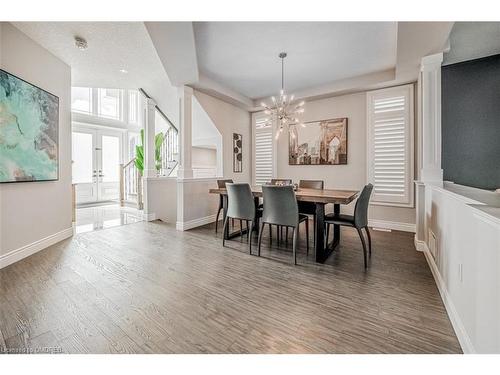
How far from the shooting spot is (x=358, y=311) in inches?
67.6

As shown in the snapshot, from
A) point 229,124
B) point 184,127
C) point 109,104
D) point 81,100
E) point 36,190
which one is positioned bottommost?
point 36,190

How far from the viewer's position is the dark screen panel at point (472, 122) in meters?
3.01

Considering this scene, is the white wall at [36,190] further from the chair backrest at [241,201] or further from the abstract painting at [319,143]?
the abstract painting at [319,143]

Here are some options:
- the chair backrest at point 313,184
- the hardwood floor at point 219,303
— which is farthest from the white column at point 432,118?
the chair backrest at point 313,184

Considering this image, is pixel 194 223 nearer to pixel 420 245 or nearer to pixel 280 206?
pixel 280 206

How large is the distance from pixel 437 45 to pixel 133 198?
7.36 meters

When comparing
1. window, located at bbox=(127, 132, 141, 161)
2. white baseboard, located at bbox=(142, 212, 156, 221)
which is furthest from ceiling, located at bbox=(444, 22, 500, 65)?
window, located at bbox=(127, 132, 141, 161)

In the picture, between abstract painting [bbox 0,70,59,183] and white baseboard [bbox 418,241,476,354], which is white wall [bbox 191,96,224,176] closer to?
abstract painting [bbox 0,70,59,183]

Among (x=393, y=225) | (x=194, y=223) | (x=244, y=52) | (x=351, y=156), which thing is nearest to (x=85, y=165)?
(x=194, y=223)

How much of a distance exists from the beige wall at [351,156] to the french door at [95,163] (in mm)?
6514

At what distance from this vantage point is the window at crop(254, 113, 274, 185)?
547 cm

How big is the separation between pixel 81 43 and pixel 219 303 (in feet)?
11.5

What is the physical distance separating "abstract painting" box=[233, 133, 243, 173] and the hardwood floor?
2706mm

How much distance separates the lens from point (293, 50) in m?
3.20
